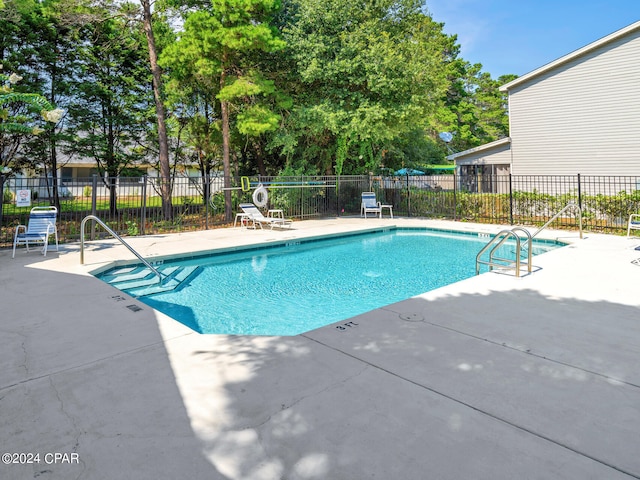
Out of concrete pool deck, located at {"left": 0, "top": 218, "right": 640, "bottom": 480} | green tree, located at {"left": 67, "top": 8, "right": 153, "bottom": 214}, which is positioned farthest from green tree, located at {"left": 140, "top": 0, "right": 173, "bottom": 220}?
concrete pool deck, located at {"left": 0, "top": 218, "right": 640, "bottom": 480}

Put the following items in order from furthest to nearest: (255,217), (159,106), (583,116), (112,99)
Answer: (112,99) < (583,116) < (159,106) < (255,217)

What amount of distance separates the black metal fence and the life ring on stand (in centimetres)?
39

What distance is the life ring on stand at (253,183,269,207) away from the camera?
13109mm

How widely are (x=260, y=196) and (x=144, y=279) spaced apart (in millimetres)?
7137

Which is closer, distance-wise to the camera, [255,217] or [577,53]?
[255,217]

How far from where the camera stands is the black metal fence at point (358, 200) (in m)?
11.4

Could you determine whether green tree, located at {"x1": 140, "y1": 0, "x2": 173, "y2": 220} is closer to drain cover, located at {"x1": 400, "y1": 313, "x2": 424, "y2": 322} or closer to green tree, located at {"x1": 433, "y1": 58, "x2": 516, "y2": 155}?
drain cover, located at {"x1": 400, "y1": 313, "x2": 424, "y2": 322}

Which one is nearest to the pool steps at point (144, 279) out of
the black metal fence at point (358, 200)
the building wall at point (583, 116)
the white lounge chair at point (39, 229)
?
the white lounge chair at point (39, 229)

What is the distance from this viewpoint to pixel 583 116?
14.1 meters

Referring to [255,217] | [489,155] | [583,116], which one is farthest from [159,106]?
[583,116]

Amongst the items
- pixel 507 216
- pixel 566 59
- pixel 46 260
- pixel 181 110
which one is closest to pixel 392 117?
pixel 507 216

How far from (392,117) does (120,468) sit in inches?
554

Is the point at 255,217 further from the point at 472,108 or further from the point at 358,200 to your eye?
the point at 472,108

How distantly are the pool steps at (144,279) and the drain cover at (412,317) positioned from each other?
3.95 meters
